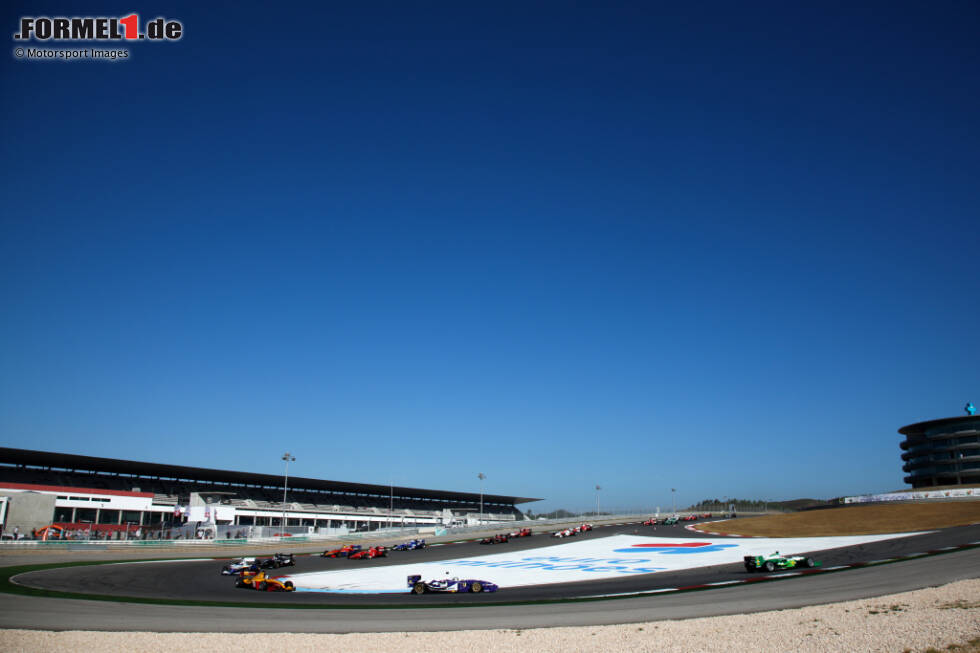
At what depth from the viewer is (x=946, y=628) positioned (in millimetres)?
17344

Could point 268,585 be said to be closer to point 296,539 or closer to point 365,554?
point 365,554

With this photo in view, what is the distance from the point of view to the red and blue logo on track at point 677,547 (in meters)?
50.0

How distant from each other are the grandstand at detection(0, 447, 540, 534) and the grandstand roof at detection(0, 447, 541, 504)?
0.43ft

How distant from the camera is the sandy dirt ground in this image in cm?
1712

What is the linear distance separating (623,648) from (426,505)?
13758cm

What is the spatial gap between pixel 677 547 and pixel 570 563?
1256 cm

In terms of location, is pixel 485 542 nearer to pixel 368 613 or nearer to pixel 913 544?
pixel 913 544

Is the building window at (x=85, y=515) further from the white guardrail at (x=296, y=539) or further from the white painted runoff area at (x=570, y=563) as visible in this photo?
the white painted runoff area at (x=570, y=563)

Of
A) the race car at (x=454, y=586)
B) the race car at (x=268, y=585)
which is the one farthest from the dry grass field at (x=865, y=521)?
the race car at (x=268, y=585)

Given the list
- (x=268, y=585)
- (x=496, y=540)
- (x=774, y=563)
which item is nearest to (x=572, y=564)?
(x=774, y=563)

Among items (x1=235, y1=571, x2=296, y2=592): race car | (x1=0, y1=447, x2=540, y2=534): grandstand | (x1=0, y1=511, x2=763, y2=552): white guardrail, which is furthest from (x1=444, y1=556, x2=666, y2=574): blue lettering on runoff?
(x1=0, y1=447, x2=540, y2=534): grandstand

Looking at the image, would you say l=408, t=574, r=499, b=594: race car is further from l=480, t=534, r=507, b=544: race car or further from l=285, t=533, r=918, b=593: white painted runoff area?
l=480, t=534, r=507, b=544: race car

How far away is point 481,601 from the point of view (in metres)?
A: 28.5

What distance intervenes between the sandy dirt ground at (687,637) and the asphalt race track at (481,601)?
1.49 meters
